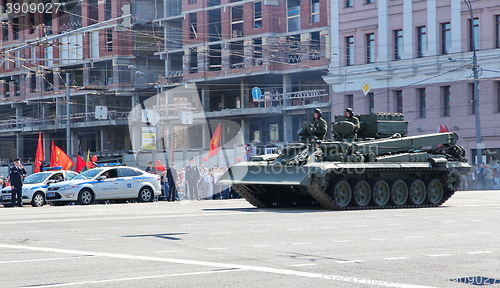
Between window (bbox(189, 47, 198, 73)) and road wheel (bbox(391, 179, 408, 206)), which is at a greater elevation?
window (bbox(189, 47, 198, 73))

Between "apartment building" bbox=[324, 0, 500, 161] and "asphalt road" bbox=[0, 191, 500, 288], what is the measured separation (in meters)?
29.5

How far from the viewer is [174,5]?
75500mm

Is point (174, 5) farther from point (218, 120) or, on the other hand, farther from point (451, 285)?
point (451, 285)

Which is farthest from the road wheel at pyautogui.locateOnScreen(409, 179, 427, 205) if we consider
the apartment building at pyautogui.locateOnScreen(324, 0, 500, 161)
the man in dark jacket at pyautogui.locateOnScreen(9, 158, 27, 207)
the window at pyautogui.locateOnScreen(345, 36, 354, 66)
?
the window at pyautogui.locateOnScreen(345, 36, 354, 66)

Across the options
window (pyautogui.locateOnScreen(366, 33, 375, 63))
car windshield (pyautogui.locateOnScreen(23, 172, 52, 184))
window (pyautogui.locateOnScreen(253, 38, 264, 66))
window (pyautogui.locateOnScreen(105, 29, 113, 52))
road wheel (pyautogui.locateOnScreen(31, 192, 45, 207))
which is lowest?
road wheel (pyautogui.locateOnScreen(31, 192, 45, 207))

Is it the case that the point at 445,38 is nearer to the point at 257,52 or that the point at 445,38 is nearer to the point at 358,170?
the point at 257,52

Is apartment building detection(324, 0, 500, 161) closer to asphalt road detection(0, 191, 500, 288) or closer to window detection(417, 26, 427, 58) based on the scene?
window detection(417, 26, 427, 58)

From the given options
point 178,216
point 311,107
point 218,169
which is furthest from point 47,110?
point 178,216

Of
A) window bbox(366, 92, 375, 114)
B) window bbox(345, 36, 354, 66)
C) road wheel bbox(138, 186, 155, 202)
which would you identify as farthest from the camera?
window bbox(345, 36, 354, 66)

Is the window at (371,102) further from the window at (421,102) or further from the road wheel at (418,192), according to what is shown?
the road wheel at (418,192)

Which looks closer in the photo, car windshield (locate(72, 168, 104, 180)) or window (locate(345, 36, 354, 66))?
car windshield (locate(72, 168, 104, 180))

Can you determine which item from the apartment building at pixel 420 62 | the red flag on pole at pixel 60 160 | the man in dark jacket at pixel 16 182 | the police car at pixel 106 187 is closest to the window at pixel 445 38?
the apartment building at pixel 420 62

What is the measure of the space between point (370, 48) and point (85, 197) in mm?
27827

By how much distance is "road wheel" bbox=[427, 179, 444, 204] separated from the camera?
2578cm
